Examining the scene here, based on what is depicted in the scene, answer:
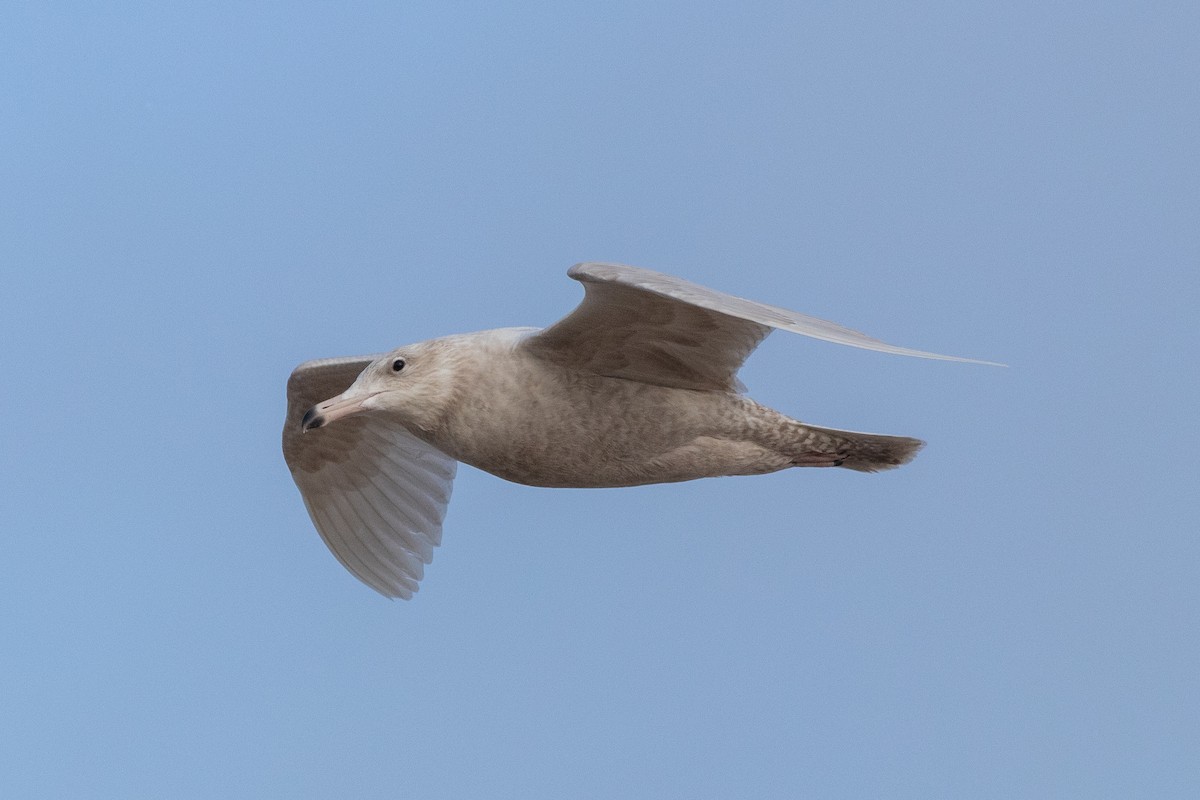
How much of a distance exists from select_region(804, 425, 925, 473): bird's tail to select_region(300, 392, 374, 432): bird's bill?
1.62m

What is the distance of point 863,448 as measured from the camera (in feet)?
19.8

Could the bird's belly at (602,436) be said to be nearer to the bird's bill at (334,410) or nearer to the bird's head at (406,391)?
the bird's head at (406,391)

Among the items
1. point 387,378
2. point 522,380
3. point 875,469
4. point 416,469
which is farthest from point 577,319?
point 416,469

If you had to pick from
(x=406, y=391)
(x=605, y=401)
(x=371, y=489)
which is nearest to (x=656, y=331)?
(x=605, y=401)

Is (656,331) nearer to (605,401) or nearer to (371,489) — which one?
(605,401)

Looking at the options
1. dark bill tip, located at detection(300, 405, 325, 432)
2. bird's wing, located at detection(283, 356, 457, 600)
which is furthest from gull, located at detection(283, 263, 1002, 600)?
bird's wing, located at detection(283, 356, 457, 600)

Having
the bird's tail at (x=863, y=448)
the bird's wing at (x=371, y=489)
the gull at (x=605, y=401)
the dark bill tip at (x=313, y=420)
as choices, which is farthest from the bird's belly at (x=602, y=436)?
the bird's wing at (x=371, y=489)

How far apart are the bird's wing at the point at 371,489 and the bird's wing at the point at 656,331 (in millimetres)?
1612

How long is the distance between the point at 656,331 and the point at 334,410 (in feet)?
3.86

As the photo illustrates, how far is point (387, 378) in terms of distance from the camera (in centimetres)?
579

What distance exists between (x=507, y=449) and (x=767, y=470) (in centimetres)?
101

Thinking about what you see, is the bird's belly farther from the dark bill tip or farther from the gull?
the dark bill tip

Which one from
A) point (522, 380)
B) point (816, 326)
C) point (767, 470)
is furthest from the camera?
point (767, 470)

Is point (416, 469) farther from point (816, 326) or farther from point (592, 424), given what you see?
point (816, 326)
